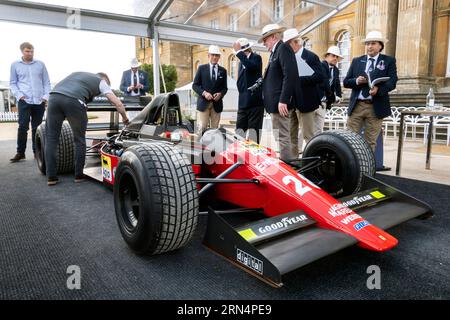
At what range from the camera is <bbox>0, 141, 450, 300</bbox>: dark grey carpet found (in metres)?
1.70

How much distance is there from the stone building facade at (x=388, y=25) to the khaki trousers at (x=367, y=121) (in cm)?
328

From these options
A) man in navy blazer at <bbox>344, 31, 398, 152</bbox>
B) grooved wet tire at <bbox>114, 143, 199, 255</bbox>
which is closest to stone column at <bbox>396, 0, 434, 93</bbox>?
man in navy blazer at <bbox>344, 31, 398, 152</bbox>

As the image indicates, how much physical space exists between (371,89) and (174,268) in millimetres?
3297

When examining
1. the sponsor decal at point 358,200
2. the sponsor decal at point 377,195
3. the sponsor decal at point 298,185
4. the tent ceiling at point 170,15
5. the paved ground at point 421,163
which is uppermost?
the tent ceiling at point 170,15

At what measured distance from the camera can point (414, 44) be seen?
1309cm

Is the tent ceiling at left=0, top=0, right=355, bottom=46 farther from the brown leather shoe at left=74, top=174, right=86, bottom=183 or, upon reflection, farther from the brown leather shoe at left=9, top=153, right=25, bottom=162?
the brown leather shoe at left=74, top=174, right=86, bottom=183

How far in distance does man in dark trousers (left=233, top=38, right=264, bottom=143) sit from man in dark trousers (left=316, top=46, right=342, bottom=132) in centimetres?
95

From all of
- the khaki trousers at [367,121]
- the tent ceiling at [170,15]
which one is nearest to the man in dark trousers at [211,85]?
the tent ceiling at [170,15]

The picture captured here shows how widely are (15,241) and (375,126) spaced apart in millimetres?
3959

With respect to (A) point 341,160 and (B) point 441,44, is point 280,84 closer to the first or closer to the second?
(A) point 341,160

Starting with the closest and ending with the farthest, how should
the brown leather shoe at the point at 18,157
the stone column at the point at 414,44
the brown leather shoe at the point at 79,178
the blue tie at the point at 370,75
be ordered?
the brown leather shoe at the point at 79,178
the blue tie at the point at 370,75
the brown leather shoe at the point at 18,157
the stone column at the point at 414,44

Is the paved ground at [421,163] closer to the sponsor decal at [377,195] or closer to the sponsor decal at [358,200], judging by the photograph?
the sponsor decal at [377,195]

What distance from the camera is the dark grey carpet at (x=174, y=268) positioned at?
1703 millimetres

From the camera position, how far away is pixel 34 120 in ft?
17.9
